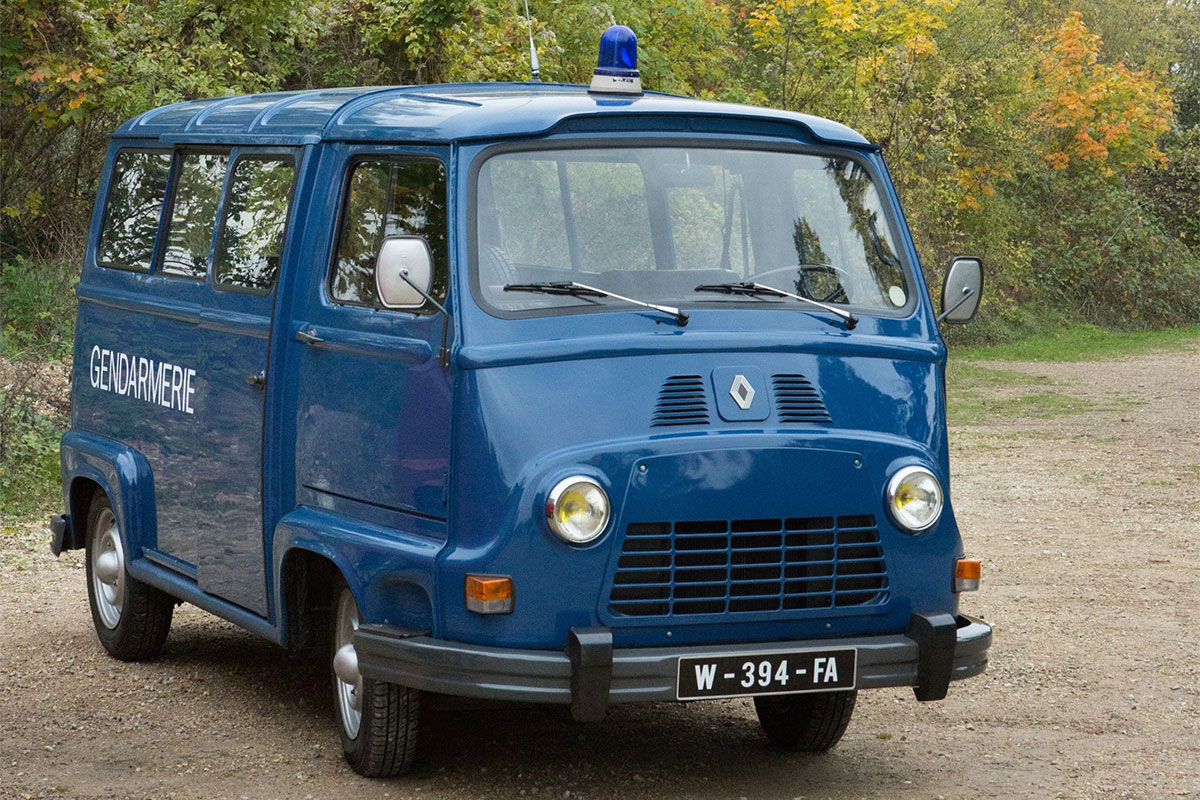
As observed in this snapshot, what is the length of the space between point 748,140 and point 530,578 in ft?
5.66

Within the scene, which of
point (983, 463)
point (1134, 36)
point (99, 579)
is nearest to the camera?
point (99, 579)

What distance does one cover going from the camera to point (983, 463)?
14.4m

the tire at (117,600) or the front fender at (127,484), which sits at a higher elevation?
the front fender at (127,484)

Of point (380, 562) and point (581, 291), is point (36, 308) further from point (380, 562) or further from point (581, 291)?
point (581, 291)

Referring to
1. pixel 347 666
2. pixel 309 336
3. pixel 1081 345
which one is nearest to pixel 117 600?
pixel 347 666

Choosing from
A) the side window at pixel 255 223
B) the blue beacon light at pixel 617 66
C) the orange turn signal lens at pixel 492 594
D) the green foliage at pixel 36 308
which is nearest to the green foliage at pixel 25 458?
the green foliage at pixel 36 308

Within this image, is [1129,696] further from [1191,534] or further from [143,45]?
[143,45]

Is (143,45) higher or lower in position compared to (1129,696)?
higher

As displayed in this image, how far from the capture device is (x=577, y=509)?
4.93m

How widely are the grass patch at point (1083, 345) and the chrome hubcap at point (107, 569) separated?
63.0 feet

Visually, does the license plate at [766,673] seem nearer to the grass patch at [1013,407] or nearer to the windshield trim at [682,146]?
the windshield trim at [682,146]

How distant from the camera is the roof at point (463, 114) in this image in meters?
5.35

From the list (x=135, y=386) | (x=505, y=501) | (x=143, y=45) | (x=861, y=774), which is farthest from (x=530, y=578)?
(x=143, y=45)

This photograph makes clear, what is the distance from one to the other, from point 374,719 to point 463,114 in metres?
1.95
